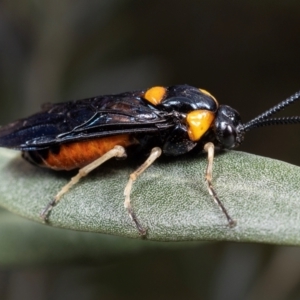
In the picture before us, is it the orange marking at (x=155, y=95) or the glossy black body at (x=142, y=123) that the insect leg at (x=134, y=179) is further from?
the orange marking at (x=155, y=95)

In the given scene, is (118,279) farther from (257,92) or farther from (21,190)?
(257,92)

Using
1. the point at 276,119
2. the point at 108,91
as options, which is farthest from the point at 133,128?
the point at 108,91

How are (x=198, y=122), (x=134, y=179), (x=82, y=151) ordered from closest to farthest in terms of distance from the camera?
(x=134, y=179), (x=198, y=122), (x=82, y=151)

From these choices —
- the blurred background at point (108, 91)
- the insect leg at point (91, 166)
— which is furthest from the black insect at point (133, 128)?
the blurred background at point (108, 91)

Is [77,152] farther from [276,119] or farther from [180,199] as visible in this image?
[276,119]

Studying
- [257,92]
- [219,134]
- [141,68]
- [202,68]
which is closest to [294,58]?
[257,92]

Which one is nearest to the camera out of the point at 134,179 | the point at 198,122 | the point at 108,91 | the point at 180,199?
the point at 180,199

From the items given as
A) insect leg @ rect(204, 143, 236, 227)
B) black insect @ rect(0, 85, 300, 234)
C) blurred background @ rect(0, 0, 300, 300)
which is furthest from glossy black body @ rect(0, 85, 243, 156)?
blurred background @ rect(0, 0, 300, 300)

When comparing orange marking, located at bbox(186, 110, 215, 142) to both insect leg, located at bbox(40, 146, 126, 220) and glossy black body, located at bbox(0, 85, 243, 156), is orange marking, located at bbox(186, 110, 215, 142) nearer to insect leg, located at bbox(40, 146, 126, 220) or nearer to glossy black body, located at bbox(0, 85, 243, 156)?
glossy black body, located at bbox(0, 85, 243, 156)
